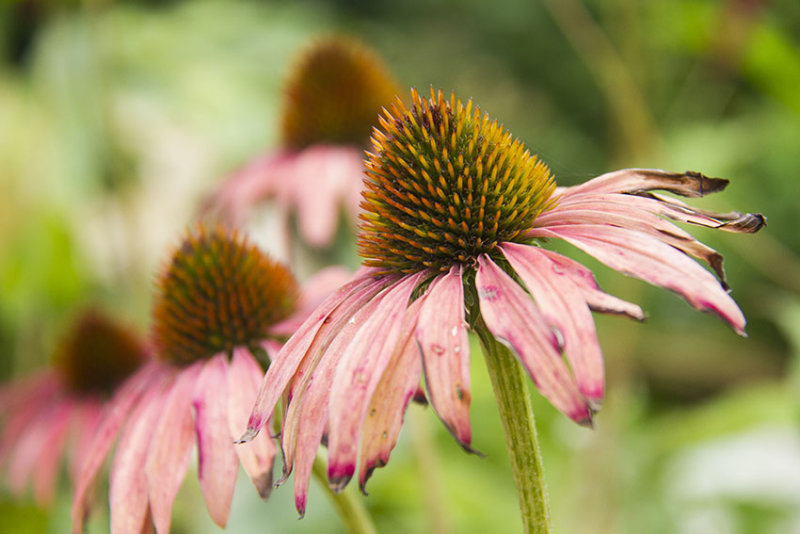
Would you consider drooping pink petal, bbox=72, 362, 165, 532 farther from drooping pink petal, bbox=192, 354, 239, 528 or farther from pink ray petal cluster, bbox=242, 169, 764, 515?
pink ray petal cluster, bbox=242, 169, 764, 515

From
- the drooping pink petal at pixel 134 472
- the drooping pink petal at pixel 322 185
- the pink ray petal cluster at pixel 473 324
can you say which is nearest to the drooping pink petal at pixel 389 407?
the pink ray petal cluster at pixel 473 324

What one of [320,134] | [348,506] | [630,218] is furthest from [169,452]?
[320,134]

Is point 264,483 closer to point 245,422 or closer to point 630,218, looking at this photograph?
point 245,422

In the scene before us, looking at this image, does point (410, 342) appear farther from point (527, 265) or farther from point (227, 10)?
point (227, 10)

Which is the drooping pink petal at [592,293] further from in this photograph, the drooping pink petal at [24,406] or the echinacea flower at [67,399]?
the drooping pink petal at [24,406]

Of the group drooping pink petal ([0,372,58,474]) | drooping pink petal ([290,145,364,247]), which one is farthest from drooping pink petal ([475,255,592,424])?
drooping pink petal ([0,372,58,474])

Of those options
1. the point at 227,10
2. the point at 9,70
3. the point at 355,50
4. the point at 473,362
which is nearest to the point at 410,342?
the point at 355,50

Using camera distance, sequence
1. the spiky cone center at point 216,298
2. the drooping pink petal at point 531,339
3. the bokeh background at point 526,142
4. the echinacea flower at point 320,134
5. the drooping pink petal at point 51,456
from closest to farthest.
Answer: the drooping pink petal at point 531,339 → the spiky cone center at point 216,298 → the drooping pink petal at point 51,456 → the echinacea flower at point 320,134 → the bokeh background at point 526,142
